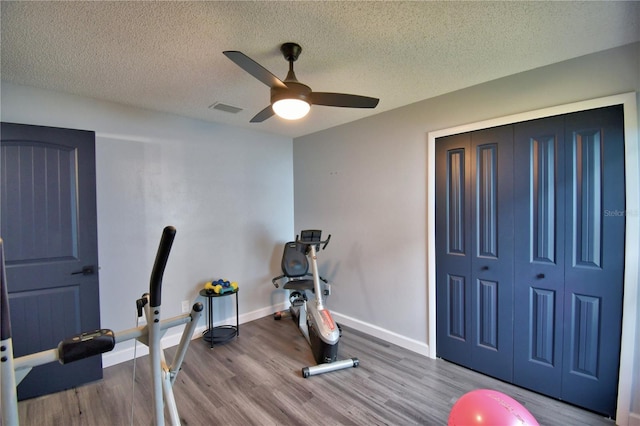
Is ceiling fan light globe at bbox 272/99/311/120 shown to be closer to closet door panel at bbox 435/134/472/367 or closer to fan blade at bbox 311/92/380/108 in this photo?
fan blade at bbox 311/92/380/108

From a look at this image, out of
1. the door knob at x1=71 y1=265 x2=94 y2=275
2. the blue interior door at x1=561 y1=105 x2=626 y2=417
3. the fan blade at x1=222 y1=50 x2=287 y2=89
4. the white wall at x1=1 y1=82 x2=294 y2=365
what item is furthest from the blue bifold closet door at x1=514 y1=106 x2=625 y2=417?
the door knob at x1=71 y1=265 x2=94 y2=275

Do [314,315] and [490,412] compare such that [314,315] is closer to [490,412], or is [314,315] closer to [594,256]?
[490,412]

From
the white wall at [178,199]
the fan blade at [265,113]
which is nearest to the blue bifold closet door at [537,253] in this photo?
the fan blade at [265,113]

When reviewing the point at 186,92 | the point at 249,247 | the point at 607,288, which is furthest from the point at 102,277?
the point at 607,288

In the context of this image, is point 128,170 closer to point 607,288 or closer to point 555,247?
point 555,247

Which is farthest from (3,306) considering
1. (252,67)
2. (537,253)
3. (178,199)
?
(537,253)

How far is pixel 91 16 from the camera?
1.50 metres

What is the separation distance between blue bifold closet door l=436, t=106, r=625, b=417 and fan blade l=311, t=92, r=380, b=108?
108 cm

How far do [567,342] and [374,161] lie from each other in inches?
86.5

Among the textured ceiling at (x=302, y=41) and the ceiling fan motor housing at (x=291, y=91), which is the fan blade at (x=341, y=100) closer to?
the ceiling fan motor housing at (x=291, y=91)

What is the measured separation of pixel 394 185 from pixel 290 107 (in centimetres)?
158

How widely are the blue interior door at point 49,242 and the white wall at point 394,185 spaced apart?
2.39m

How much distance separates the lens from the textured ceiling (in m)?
1.48

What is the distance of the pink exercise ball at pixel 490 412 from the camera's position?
45.6 inches
